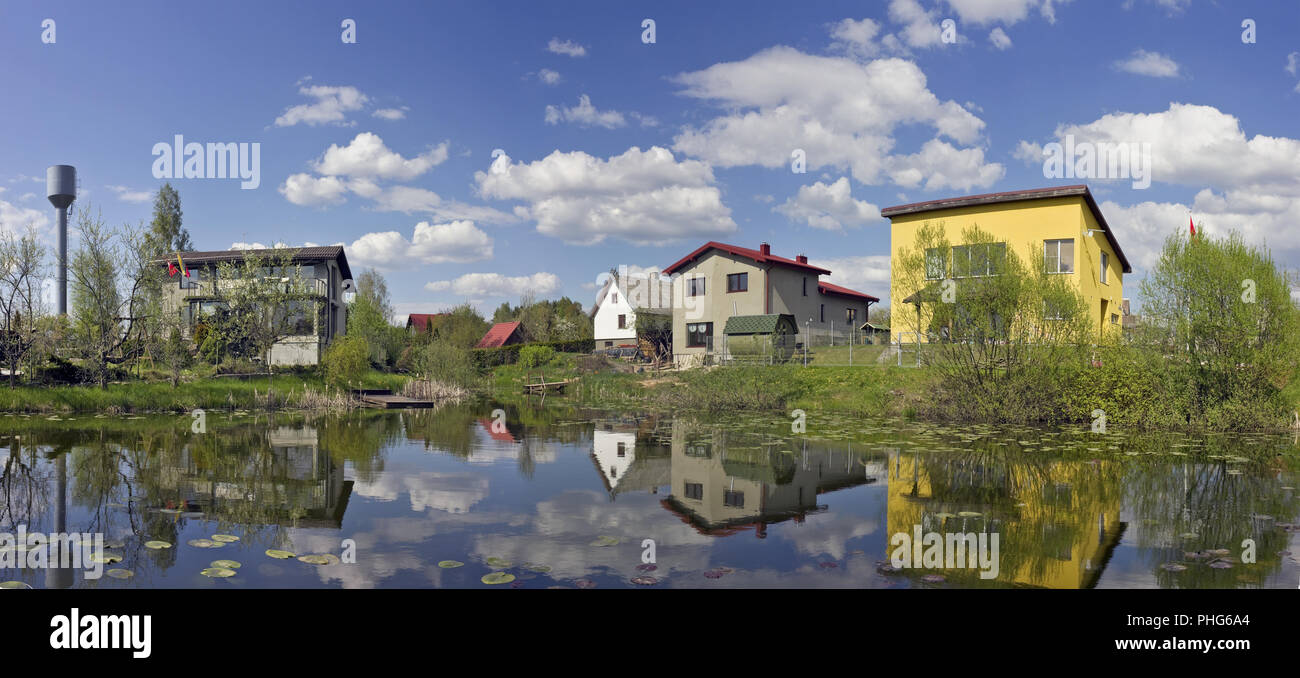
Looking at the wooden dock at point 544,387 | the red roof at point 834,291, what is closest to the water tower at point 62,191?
the wooden dock at point 544,387

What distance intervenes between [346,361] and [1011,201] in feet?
96.1

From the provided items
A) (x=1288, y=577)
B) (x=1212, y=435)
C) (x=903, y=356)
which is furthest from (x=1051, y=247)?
(x=1288, y=577)

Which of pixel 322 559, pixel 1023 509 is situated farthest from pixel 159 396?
pixel 1023 509

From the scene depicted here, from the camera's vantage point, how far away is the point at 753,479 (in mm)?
12281

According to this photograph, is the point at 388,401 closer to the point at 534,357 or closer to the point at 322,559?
the point at 534,357

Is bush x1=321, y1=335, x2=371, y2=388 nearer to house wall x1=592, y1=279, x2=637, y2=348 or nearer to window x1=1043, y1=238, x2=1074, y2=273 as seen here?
house wall x1=592, y1=279, x2=637, y2=348

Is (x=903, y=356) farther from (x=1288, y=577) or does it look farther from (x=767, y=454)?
(x=1288, y=577)

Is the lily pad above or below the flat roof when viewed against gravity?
below

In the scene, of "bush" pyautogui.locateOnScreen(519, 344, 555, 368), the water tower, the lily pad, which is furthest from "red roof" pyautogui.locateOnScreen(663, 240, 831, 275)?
the water tower

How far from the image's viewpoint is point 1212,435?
17.7 metres

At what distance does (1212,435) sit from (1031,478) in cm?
986

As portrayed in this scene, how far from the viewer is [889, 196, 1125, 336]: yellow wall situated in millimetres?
26953

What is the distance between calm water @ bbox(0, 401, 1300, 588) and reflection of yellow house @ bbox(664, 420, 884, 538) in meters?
0.07

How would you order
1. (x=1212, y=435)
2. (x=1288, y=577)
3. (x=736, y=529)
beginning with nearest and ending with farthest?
(x=1288, y=577) → (x=736, y=529) → (x=1212, y=435)
